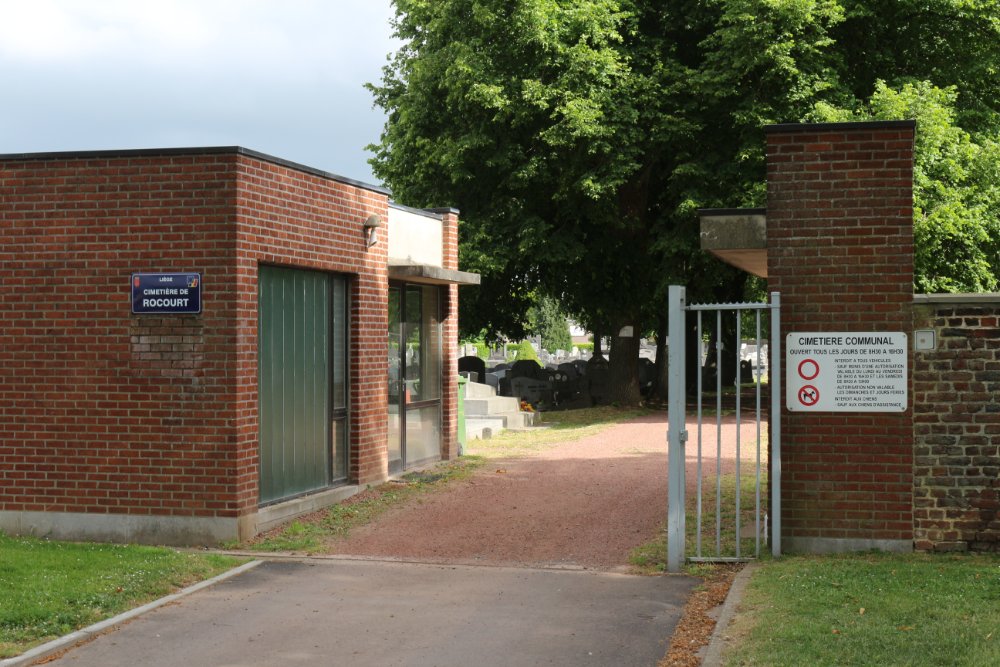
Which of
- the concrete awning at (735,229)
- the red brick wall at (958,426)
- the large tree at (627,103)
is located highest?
the large tree at (627,103)

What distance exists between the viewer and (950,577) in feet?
28.0

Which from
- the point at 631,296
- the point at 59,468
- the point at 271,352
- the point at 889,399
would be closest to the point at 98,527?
the point at 59,468

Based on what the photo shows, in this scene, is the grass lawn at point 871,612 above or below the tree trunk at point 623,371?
below

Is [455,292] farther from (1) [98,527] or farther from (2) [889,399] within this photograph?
(2) [889,399]

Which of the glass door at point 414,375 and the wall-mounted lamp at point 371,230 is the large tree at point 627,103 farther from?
the wall-mounted lamp at point 371,230

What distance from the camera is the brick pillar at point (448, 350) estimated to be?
17.5m

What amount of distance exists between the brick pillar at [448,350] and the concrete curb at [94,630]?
7.77 m

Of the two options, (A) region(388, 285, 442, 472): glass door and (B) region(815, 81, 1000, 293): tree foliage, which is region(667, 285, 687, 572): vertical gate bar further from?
(B) region(815, 81, 1000, 293): tree foliage

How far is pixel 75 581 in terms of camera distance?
8984 millimetres

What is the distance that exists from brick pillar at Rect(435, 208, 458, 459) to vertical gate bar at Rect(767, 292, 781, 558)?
8.23m

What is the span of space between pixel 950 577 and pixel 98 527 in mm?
7898

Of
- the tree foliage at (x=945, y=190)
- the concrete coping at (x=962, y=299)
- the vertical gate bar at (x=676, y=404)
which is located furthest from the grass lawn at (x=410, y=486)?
the tree foliage at (x=945, y=190)

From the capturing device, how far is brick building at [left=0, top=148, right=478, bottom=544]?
1120cm

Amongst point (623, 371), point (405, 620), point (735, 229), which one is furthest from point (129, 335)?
point (623, 371)
